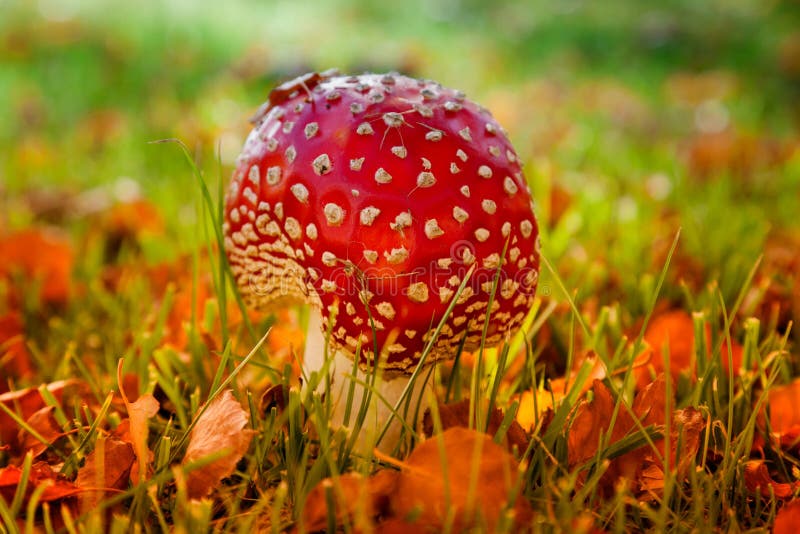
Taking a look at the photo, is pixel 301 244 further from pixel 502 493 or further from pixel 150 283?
pixel 150 283

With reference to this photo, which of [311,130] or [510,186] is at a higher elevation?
[311,130]

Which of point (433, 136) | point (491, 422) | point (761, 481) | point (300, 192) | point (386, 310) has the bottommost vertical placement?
point (761, 481)

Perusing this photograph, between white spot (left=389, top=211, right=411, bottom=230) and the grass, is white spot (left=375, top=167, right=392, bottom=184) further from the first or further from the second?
the grass

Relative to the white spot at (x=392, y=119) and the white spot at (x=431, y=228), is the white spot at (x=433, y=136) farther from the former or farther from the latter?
the white spot at (x=431, y=228)

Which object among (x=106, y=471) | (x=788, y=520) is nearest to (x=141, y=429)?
(x=106, y=471)

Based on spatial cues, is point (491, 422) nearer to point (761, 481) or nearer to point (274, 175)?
point (761, 481)

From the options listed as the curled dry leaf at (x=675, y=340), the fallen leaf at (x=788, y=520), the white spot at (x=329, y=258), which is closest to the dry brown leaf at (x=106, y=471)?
the white spot at (x=329, y=258)
